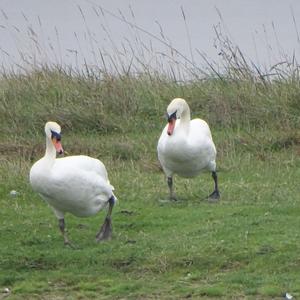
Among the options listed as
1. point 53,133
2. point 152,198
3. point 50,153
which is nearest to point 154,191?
point 152,198

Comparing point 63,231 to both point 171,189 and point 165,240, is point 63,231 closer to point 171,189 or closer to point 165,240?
point 165,240

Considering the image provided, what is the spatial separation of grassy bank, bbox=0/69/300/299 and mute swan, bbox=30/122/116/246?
0.27 metres

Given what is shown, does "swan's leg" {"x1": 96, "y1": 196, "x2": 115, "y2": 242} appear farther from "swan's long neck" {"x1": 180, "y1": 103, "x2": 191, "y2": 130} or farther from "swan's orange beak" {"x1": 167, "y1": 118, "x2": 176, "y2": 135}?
"swan's long neck" {"x1": 180, "y1": 103, "x2": 191, "y2": 130}

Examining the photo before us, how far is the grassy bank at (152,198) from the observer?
779 centimetres

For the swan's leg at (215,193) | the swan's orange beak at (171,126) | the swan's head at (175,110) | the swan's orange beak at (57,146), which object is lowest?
the swan's leg at (215,193)

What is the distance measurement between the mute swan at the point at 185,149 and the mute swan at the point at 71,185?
146cm

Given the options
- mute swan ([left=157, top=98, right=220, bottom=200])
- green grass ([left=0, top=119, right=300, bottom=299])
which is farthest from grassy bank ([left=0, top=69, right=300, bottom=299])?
mute swan ([left=157, top=98, right=220, bottom=200])

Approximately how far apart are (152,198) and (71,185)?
2.09 meters

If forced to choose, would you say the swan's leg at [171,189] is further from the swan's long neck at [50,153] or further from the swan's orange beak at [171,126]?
the swan's long neck at [50,153]

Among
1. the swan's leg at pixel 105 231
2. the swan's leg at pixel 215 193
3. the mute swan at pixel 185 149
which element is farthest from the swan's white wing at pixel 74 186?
the swan's leg at pixel 215 193

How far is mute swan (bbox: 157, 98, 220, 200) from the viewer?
34.3 ft

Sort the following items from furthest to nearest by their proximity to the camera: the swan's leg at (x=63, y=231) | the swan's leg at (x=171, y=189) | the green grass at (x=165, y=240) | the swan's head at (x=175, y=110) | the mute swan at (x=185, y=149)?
the swan's head at (x=175, y=110) < the swan's leg at (x=171, y=189) < the mute swan at (x=185, y=149) < the swan's leg at (x=63, y=231) < the green grass at (x=165, y=240)

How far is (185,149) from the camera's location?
10.5m

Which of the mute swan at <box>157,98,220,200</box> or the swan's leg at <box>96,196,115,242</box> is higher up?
the mute swan at <box>157,98,220,200</box>
